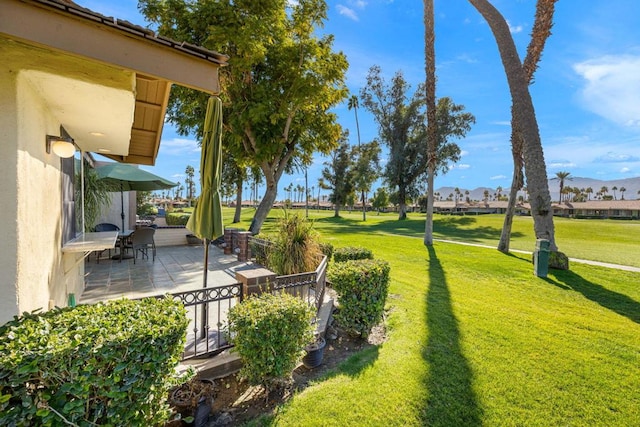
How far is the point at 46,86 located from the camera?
8.73ft

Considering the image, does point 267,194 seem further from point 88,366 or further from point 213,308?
point 88,366

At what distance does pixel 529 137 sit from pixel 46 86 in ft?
43.0

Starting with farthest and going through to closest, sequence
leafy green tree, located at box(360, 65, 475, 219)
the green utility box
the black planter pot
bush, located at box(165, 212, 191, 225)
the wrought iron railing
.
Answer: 1. leafy green tree, located at box(360, 65, 475, 219)
2. bush, located at box(165, 212, 191, 225)
3. the green utility box
4. the black planter pot
5. the wrought iron railing

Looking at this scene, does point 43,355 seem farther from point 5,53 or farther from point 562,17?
point 562,17

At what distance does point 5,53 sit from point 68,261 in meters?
3.35

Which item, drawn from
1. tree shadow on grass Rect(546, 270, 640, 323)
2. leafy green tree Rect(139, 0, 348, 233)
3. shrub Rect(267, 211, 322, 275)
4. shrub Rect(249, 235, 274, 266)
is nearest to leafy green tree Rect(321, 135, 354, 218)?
leafy green tree Rect(139, 0, 348, 233)

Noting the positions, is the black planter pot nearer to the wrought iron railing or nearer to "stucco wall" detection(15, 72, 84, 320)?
the wrought iron railing

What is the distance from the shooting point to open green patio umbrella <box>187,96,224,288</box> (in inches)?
149

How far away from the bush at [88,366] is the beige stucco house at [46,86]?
611mm

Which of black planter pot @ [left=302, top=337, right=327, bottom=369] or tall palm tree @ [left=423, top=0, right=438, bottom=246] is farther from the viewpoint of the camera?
tall palm tree @ [left=423, top=0, right=438, bottom=246]

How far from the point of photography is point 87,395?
1885mm

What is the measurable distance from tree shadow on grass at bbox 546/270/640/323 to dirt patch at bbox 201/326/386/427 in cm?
616

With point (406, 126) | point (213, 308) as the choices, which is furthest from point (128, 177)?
point (406, 126)

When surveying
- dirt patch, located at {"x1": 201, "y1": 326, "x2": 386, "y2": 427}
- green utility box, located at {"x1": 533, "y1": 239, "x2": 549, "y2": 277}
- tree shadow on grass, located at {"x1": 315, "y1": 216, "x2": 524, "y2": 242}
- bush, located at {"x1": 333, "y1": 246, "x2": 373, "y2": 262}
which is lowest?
dirt patch, located at {"x1": 201, "y1": 326, "x2": 386, "y2": 427}
